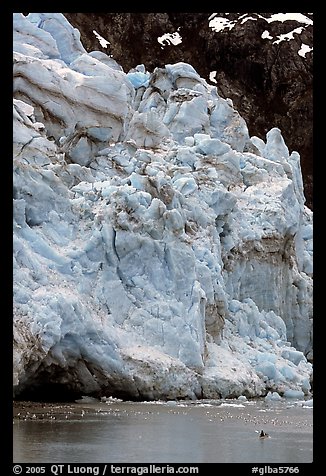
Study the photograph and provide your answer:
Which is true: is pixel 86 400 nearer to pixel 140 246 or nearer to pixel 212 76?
pixel 140 246

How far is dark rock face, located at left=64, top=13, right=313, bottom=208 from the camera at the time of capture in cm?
5803

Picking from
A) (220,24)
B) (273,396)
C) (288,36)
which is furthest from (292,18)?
(273,396)

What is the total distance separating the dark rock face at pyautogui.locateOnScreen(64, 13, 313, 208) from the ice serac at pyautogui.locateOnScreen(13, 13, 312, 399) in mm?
34892

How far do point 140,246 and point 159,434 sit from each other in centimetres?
640

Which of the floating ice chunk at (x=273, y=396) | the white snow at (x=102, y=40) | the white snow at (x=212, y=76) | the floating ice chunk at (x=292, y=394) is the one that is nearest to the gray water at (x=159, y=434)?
the floating ice chunk at (x=273, y=396)

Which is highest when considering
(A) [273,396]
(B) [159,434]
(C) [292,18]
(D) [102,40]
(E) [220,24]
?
(C) [292,18]

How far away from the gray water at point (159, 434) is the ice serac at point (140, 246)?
100 centimetres

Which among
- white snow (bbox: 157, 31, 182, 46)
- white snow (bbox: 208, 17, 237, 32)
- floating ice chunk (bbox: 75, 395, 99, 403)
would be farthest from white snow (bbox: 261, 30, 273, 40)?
floating ice chunk (bbox: 75, 395, 99, 403)

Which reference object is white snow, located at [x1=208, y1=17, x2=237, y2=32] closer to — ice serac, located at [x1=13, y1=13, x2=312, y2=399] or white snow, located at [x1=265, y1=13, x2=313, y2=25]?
white snow, located at [x1=265, y1=13, x2=313, y2=25]

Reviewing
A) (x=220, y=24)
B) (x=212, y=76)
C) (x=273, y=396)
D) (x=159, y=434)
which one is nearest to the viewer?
(x=159, y=434)

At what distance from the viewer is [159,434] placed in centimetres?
934

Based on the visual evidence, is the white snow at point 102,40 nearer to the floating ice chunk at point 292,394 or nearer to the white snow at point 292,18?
the white snow at point 292,18
